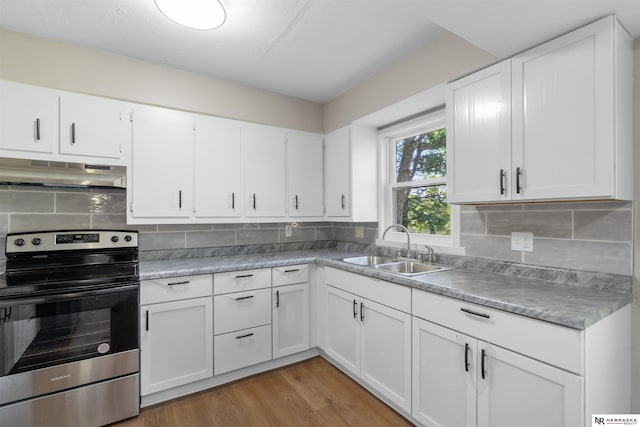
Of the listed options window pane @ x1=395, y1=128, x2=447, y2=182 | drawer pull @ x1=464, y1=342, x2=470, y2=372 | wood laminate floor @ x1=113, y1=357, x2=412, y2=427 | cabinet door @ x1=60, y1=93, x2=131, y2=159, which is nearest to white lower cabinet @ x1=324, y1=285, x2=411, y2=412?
wood laminate floor @ x1=113, y1=357, x2=412, y2=427

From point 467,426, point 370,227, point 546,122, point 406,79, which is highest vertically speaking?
point 406,79

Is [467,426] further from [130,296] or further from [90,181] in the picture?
[90,181]

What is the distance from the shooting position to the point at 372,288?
6.69 ft

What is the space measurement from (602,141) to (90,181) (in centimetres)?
282

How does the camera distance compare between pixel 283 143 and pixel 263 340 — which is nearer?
pixel 263 340

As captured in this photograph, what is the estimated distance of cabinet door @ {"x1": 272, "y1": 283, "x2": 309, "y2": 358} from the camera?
2.46 metres

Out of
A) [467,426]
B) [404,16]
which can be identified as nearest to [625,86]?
[404,16]

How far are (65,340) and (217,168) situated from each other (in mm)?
1484

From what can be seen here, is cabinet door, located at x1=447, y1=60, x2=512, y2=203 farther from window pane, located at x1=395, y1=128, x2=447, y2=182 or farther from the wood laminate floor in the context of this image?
the wood laminate floor

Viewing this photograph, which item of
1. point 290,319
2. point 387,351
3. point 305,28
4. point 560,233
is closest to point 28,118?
point 305,28

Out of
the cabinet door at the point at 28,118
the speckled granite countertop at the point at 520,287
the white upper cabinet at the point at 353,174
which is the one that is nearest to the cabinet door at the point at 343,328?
the speckled granite countertop at the point at 520,287

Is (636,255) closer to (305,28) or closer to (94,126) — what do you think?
(305,28)

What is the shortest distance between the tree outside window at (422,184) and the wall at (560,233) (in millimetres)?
383

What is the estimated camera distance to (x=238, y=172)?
8.61 ft
